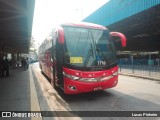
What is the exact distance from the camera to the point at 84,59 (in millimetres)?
8188

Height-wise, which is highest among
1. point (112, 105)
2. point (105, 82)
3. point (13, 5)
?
point (13, 5)

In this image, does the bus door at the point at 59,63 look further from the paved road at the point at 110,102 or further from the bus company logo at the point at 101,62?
the bus company logo at the point at 101,62

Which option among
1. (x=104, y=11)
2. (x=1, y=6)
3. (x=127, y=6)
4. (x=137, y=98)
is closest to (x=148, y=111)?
(x=137, y=98)

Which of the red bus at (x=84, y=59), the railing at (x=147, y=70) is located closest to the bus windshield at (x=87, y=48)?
the red bus at (x=84, y=59)

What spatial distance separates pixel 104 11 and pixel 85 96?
67.3 feet

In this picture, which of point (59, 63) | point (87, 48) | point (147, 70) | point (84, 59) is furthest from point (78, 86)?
point (147, 70)

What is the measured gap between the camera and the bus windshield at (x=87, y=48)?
26.8ft

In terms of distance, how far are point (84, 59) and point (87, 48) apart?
1.70 feet

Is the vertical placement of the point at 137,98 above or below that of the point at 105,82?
below

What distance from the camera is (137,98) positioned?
8617 millimetres

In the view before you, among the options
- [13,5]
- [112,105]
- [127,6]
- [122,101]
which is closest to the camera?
[112,105]

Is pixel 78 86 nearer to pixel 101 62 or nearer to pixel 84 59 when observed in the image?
pixel 84 59

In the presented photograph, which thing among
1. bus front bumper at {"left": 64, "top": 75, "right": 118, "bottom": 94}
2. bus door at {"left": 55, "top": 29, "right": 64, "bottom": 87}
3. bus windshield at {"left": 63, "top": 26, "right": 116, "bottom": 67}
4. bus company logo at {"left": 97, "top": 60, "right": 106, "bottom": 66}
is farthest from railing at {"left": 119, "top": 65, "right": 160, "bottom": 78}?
bus door at {"left": 55, "top": 29, "right": 64, "bottom": 87}

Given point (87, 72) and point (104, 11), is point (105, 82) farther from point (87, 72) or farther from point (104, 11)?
point (104, 11)
